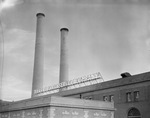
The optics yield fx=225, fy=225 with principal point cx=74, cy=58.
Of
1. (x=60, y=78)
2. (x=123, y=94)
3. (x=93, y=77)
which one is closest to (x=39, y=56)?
(x=60, y=78)

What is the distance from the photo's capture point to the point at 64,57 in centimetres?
6925

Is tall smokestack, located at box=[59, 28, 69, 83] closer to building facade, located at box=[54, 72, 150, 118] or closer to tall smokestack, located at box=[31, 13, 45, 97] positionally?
tall smokestack, located at box=[31, 13, 45, 97]

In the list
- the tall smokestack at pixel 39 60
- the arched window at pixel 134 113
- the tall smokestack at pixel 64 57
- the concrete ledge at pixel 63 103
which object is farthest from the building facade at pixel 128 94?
the tall smokestack at pixel 39 60

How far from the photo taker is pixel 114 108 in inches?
1555

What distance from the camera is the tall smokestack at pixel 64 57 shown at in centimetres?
6788

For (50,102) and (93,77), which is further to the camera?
(93,77)

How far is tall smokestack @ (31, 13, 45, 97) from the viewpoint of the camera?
6425 cm

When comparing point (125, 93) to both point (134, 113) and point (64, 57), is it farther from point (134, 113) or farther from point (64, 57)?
point (64, 57)

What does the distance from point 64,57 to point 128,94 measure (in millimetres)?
33235

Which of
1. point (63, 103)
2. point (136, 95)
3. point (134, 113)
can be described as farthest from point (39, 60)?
point (134, 113)

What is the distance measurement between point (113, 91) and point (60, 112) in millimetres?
14120

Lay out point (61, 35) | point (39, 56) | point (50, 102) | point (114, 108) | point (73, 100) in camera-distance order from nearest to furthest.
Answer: point (50, 102) < point (73, 100) < point (114, 108) < point (39, 56) < point (61, 35)

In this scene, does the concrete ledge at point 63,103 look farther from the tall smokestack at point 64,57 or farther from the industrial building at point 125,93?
the tall smokestack at point 64,57

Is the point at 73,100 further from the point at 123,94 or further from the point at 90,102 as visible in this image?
the point at 123,94
